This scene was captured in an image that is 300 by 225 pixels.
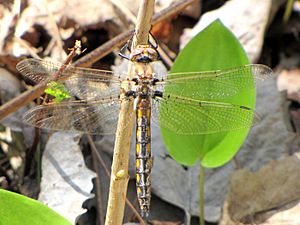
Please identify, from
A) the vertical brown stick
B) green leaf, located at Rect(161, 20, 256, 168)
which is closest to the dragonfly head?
the vertical brown stick

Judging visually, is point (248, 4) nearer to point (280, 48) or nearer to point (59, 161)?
point (280, 48)

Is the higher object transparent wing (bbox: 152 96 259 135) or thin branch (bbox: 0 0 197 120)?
thin branch (bbox: 0 0 197 120)

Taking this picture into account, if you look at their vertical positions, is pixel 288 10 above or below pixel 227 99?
above

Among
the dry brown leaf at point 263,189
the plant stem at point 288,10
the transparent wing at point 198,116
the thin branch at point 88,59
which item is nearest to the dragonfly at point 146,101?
the transparent wing at point 198,116

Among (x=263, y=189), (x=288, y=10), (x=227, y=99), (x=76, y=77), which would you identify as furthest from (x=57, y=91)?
(x=288, y=10)

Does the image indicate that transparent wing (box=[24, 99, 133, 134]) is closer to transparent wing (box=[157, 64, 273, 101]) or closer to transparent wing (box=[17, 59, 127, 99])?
transparent wing (box=[17, 59, 127, 99])

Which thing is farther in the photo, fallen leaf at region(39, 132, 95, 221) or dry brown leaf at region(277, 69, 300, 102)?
dry brown leaf at region(277, 69, 300, 102)

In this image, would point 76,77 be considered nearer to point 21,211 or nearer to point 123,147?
point 123,147
